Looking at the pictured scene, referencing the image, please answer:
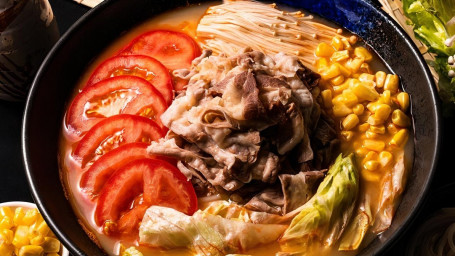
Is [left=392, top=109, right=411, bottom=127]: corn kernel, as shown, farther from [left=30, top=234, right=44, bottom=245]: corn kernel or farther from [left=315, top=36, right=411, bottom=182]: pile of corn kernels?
[left=30, top=234, right=44, bottom=245]: corn kernel

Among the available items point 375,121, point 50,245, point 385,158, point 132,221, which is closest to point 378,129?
point 375,121

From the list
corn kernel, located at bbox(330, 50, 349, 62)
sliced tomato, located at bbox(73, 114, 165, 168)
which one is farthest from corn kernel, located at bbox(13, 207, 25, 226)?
corn kernel, located at bbox(330, 50, 349, 62)

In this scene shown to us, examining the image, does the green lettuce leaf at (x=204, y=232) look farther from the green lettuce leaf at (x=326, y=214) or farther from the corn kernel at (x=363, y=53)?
the corn kernel at (x=363, y=53)

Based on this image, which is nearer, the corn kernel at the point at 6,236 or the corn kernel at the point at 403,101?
the corn kernel at the point at 6,236

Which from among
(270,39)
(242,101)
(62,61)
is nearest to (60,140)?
(62,61)

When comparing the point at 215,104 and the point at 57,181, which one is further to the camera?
the point at 57,181

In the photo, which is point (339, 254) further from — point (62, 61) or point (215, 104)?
point (62, 61)

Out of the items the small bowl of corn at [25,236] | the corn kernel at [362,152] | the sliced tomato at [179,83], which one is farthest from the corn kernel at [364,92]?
the small bowl of corn at [25,236]
